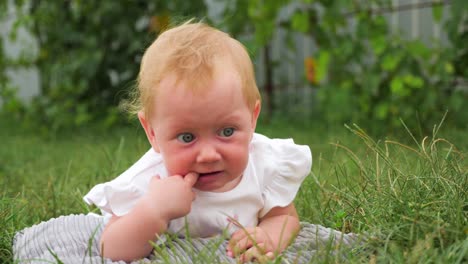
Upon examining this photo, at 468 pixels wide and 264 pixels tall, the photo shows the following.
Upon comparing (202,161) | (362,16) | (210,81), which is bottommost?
(362,16)

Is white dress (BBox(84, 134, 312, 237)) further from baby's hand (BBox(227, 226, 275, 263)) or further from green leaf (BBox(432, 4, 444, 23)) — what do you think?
green leaf (BBox(432, 4, 444, 23))

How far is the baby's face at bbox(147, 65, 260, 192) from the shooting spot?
5.13ft

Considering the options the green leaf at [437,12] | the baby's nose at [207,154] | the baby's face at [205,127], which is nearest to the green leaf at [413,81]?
the green leaf at [437,12]

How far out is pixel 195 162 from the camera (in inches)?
63.2

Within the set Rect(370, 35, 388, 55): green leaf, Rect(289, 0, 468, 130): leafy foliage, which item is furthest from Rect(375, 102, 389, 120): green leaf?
Rect(370, 35, 388, 55): green leaf

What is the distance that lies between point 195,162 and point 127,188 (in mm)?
226

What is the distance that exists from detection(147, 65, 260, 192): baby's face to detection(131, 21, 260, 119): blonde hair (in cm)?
2

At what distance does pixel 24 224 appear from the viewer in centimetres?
197

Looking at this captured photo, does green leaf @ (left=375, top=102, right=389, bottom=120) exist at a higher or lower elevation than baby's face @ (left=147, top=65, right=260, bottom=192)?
lower

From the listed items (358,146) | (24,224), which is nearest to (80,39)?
(358,146)

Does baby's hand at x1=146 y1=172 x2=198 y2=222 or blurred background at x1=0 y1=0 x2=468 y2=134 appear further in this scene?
blurred background at x1=0 y1=0 x2=468 y2=134

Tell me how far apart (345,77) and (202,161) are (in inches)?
123

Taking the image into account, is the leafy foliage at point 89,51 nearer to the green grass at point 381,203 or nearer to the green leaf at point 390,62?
the green leaf at point 390,62

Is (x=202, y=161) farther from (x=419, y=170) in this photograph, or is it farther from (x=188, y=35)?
(x=419, y=170)
